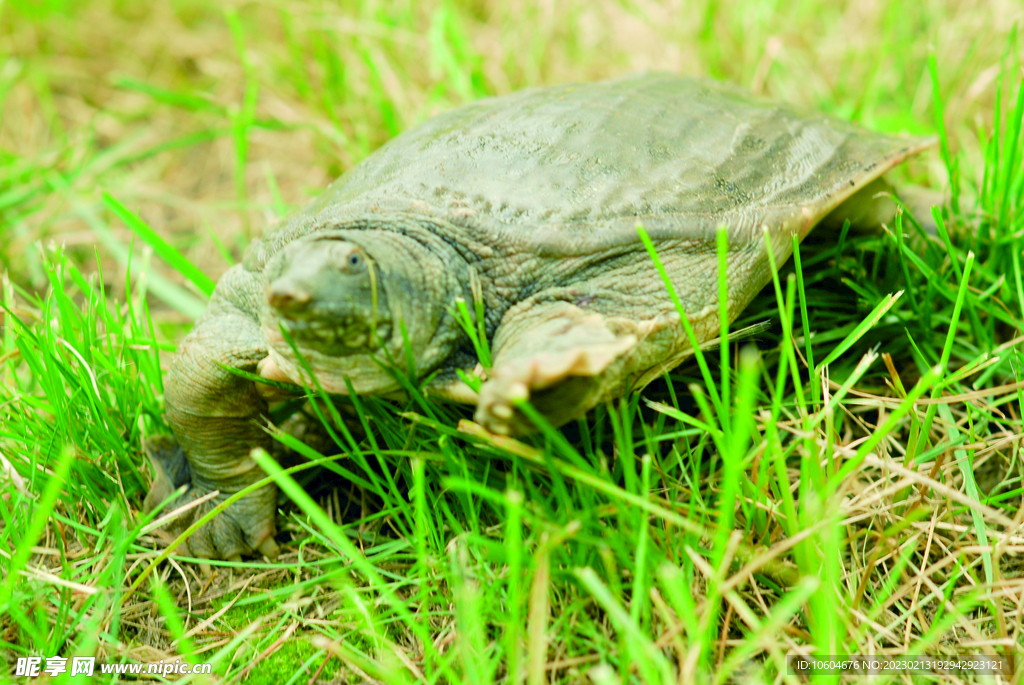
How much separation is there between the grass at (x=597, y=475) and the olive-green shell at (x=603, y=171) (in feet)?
0.81

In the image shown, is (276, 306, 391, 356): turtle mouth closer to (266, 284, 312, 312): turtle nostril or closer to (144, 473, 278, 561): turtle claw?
(266, 284, 312, 312): turtle nostril

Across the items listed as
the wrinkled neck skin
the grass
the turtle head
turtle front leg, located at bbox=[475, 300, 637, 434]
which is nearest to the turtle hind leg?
the grass

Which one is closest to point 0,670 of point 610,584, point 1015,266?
point 610,584

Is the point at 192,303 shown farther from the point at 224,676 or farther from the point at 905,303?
the point at 905,303

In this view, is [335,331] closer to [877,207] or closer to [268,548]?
[268,548]

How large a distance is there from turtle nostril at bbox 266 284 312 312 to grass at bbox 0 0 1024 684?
298 millimetres

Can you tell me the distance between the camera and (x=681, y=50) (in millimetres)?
3229

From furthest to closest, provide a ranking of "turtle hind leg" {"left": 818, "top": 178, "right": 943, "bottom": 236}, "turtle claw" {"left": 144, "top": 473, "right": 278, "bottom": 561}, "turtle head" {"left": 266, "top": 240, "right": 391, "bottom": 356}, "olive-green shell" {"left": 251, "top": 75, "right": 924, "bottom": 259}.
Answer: "turtle hind leg" {"left": 818, "top": 178, "right": 943, "bottom": 236}
"turtle claw" {"left": 144, "top": 473, "right": 278, "bottom": 561}
"olive-green shell" {"left": 251, "top": 75, "right": 924, "bottom": 259}
"turtle head" {"left": 266, "top": 240, "right": 391, "bottom": 356}

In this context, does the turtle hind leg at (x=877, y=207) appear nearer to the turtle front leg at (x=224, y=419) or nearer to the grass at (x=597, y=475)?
the grass at (x=597, y=475)

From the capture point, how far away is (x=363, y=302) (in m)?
1.36

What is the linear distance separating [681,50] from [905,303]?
5.89ft

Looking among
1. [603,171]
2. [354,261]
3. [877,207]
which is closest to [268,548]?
[354,261]

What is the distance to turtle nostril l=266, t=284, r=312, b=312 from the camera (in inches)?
50.3

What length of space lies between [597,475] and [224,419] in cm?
95
